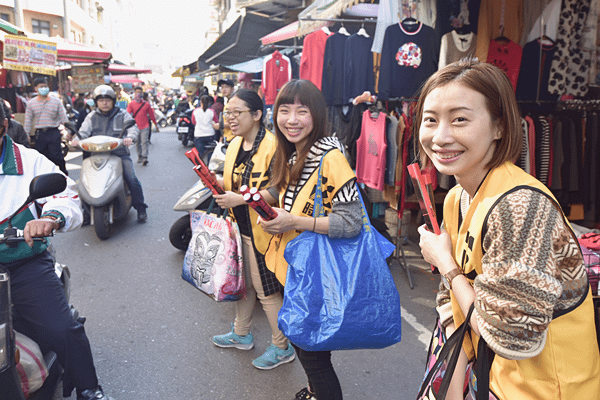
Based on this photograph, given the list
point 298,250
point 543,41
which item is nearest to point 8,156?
point 298,250

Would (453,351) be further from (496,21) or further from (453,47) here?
(496,21)

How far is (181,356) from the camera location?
3.44 meters

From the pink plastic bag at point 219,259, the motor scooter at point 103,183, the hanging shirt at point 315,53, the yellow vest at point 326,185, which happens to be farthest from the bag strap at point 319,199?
the motor scooter at point 103,183

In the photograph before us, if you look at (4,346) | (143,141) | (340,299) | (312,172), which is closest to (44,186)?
(4,346)

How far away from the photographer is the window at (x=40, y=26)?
96.1 ft

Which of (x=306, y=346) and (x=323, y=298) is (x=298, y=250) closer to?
(x=323, y=298)

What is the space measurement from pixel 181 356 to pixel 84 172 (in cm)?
392

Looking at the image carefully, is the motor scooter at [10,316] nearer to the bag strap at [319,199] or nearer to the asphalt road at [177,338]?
the asphalt road at [177,338]

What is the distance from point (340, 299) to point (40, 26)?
3486 cm

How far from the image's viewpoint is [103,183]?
20.4 feet

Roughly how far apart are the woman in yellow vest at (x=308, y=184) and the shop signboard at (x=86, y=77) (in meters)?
16.3

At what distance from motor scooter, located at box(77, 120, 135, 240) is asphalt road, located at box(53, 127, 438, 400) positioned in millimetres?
405

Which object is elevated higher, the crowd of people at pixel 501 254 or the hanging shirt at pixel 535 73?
the hanging shirt at pixel 535 73

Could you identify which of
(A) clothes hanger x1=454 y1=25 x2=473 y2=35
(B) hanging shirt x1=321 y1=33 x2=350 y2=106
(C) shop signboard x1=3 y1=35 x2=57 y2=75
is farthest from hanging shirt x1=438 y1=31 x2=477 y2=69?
(C) shop signboard x1=3 y1=35 x2=57 y2=75
